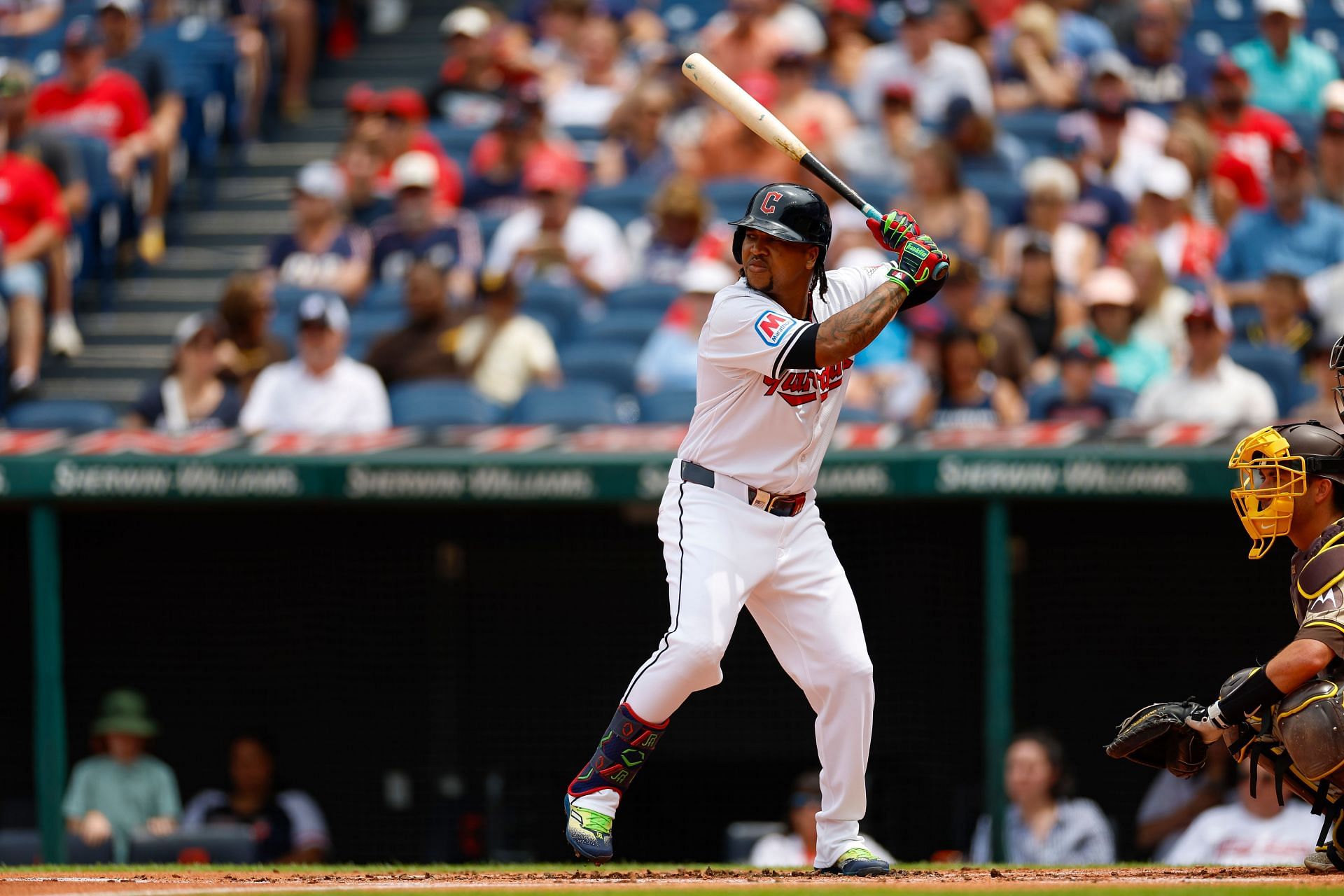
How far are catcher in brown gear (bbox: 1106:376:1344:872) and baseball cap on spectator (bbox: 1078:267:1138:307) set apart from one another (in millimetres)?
3831

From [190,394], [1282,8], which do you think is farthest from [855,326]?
[1282,8]

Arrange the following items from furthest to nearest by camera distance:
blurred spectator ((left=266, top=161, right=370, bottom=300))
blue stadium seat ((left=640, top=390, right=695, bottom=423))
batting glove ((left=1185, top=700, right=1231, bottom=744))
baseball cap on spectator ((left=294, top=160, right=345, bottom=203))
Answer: baseball cap on spectator ((left=294, top=160, right=345, bottom=203)), blurred spectator ((left=266, top=161, right=370, bottom=300)), blue stadium seat ((left=640, top=390, right=695, bottom=423)), batting glove ((left=1185, top=700, right=1231, bottom=744))

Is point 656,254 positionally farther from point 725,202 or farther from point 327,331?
Answer: point 327,331

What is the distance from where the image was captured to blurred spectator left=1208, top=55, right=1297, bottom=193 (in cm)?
1016

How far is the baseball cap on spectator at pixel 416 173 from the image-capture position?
384 inches

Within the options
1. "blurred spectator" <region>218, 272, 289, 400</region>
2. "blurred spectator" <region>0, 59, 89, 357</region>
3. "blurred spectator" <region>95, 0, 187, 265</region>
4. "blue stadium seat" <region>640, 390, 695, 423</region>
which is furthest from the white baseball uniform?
"blurred spectator" <region>95, 0, 187, 265</region>

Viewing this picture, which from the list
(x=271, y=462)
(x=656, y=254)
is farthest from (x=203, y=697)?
(x=656, y=254)

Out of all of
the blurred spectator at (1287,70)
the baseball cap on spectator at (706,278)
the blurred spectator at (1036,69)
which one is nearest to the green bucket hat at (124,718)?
the baseball cap on spectator at (706,278)

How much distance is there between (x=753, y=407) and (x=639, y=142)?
18.7ft

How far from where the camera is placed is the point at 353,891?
15.2 feet

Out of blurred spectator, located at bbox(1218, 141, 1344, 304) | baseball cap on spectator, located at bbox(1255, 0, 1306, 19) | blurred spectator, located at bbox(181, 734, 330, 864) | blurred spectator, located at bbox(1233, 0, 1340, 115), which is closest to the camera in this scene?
blurred spectator, located at bbox(181, 734, 330, 864)

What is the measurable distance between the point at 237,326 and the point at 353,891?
4891 mm

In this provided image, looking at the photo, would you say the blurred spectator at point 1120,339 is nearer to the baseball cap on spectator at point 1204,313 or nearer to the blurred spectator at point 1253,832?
the baseball cap on spectator at point 1204,313

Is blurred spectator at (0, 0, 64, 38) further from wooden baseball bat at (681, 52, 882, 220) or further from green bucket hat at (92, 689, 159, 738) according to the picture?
wooden baseball bat at (681, 52, 882, 220)
